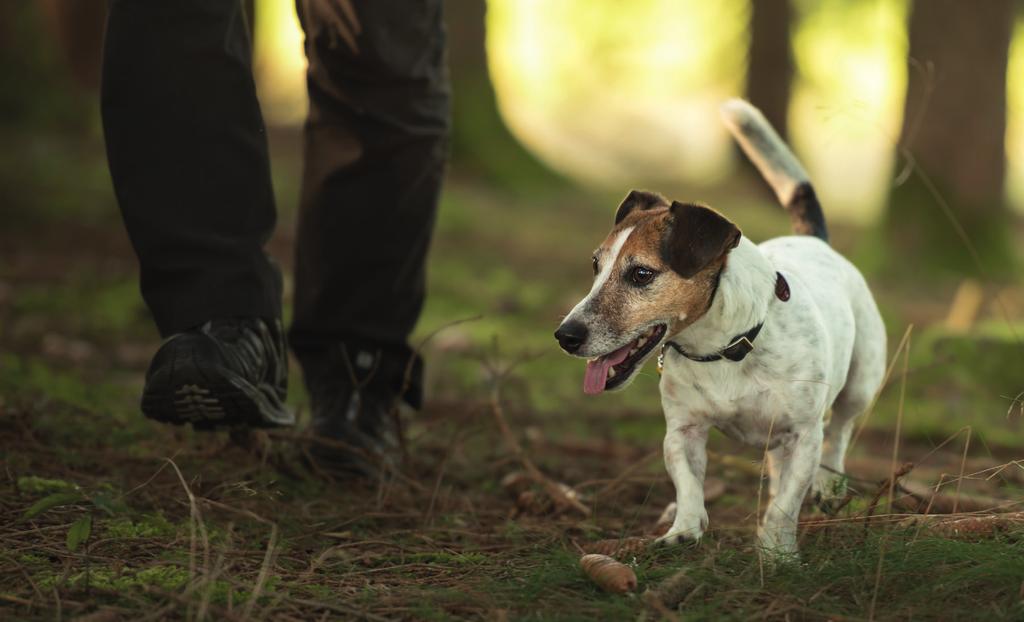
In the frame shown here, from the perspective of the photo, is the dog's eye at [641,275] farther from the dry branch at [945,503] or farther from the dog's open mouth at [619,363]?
the dry branch at [945,503]

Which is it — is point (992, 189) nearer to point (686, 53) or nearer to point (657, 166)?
point (657, 166)

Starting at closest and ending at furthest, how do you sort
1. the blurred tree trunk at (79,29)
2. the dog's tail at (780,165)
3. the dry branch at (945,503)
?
the dry branch at (945,503)
the dog's tail at (780,165)
the blurred tree trunk at (79,29)

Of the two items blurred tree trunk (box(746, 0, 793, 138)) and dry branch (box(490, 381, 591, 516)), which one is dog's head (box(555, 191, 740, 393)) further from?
blurred tree trunk (box(746, 0, 793, 138))

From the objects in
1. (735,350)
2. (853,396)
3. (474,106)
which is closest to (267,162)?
(735,350)

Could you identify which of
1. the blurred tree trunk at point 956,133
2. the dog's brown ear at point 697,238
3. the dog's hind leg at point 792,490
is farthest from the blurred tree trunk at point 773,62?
the dog's brown ear at point 697,238

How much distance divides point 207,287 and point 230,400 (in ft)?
1.12

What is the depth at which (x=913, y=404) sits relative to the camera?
5.66 m

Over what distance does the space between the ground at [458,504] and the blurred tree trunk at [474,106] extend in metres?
5.80

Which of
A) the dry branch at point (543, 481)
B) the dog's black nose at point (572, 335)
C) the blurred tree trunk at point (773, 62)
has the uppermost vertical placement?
the dog's black nose at point (572, 335)

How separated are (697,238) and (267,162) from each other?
1258 mm

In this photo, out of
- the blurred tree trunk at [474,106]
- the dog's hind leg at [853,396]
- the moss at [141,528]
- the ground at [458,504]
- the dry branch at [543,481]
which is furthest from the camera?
the blurred tree trunk at [474,106]

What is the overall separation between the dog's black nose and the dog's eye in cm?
20

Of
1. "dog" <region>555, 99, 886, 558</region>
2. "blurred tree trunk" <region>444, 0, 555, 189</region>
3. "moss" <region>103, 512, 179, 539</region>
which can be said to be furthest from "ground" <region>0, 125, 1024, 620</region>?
"blurred tree trunk" <region>444, 0, 555, 189</region>

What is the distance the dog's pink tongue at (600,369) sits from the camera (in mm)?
2988
